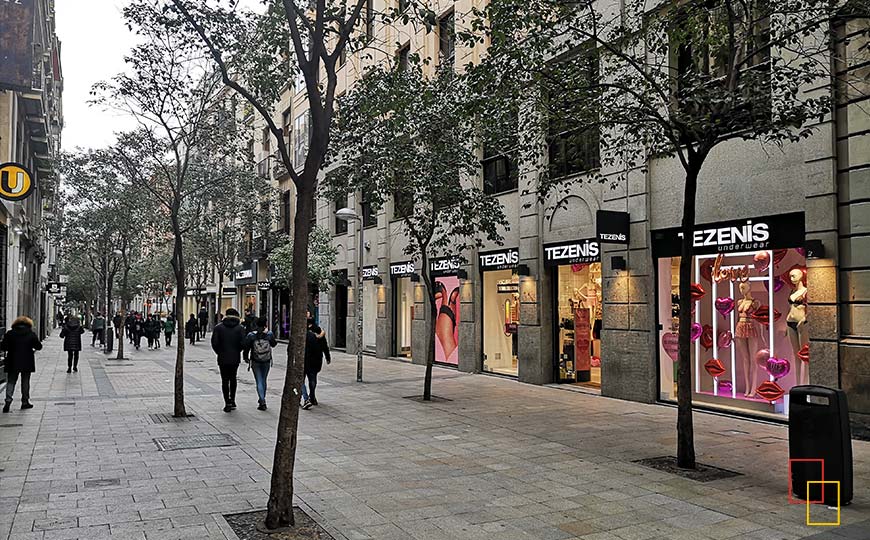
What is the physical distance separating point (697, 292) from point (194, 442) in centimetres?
878

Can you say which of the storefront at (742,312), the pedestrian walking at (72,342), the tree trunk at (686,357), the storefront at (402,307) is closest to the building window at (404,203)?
the storefront at (742,312)

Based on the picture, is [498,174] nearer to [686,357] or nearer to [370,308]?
[370,308]

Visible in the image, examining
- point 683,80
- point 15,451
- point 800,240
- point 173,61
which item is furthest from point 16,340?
point 800,240

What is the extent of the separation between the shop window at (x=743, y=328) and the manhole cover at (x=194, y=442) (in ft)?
26.2

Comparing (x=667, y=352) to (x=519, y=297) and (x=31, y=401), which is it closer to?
(x=519, y=297)

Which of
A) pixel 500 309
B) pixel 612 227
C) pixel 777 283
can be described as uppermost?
pixel 612 227

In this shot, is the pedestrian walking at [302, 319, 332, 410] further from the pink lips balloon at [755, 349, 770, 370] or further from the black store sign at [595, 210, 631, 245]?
the pink lips balloon at [755, 349, 770, 370]

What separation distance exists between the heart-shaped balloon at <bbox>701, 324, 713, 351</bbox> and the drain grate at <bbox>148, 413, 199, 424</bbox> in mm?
8930

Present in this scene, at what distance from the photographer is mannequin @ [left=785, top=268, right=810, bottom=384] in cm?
1076

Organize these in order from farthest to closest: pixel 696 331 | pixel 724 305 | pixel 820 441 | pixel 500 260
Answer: pixel 500 260 → pixel 696 331 → pixel 724 305 → pixel 820 441

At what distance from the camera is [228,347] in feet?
40.5

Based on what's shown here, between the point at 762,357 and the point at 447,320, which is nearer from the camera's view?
the point at 762,357

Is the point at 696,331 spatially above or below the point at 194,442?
above

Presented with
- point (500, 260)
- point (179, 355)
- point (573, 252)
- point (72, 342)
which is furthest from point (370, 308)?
point (179, 355)
